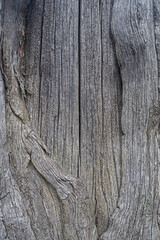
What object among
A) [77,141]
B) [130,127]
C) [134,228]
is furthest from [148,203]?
[77,141]

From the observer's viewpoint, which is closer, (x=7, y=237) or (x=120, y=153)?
(x=7, y=237)

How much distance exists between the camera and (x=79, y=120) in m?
1.51

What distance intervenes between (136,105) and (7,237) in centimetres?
114

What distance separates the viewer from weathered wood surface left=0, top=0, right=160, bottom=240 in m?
1.39

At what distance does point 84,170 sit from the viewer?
1488 mm

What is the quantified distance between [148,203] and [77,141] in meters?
0.61

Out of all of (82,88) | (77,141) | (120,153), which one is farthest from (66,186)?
(82,88)

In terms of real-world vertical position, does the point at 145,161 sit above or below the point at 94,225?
above

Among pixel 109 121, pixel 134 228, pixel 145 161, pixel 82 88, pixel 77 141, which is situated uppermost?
pixel 82 88

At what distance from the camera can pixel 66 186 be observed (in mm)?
1397

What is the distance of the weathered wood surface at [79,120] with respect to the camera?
139 cm

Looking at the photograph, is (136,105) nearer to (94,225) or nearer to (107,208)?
(107,208)

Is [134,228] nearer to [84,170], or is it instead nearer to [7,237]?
[84,170]

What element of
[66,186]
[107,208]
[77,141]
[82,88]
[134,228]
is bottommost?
[134,228]
